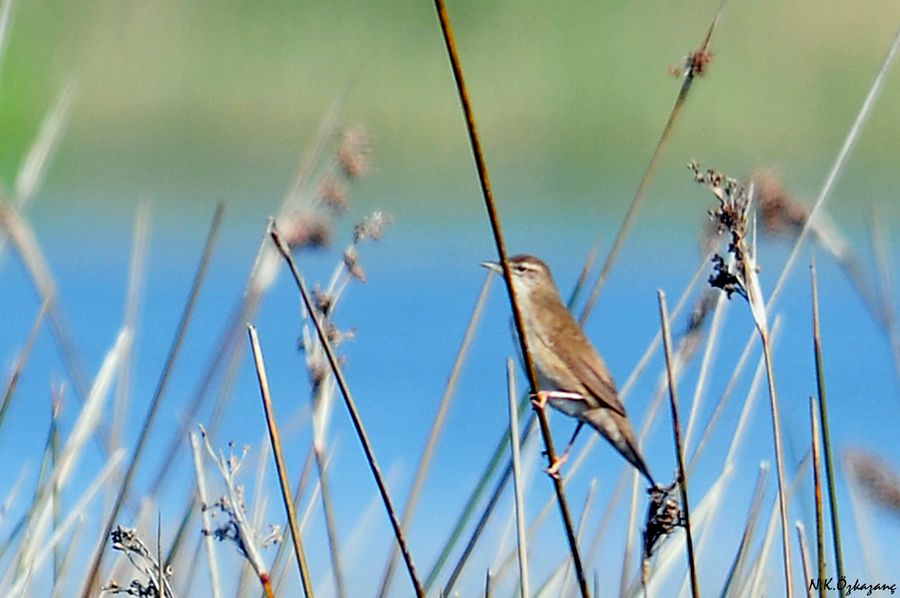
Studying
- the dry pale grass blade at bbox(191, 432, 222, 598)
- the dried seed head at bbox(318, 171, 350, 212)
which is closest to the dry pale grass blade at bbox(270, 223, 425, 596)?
the dry pale grass blade at bbox(191, 432, 222, 598)

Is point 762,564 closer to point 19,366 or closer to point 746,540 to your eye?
point 746,540

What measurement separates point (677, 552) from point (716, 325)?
0.47 meters

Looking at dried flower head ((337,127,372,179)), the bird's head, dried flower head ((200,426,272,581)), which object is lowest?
dried flower head ((200,426,272,581))

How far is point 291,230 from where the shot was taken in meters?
2.03

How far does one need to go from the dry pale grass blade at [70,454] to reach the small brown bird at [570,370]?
80cm

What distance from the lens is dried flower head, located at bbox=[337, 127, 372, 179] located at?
2.07 metres

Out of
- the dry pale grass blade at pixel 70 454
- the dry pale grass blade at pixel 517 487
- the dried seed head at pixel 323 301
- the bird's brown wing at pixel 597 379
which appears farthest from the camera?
the bird's brown wing at pixel 597 379

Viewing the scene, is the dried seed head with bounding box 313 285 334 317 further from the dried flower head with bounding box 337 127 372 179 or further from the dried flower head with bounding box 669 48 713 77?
the dried flower head with bounding box 669 48 713 77

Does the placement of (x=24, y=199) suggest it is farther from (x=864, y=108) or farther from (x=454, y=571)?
(x=864, y=108)

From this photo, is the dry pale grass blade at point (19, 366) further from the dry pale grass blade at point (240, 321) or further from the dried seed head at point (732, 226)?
the dried seed head at point (732, 226)

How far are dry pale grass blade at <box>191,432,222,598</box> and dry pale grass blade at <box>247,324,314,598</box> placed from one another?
0.45ft

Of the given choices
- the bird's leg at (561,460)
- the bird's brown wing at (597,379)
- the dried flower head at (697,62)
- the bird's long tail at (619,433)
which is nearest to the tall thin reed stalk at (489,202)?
the bird's leg at (561,460)

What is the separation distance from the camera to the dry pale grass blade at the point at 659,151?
6.57 ft

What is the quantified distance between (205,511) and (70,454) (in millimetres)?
766
